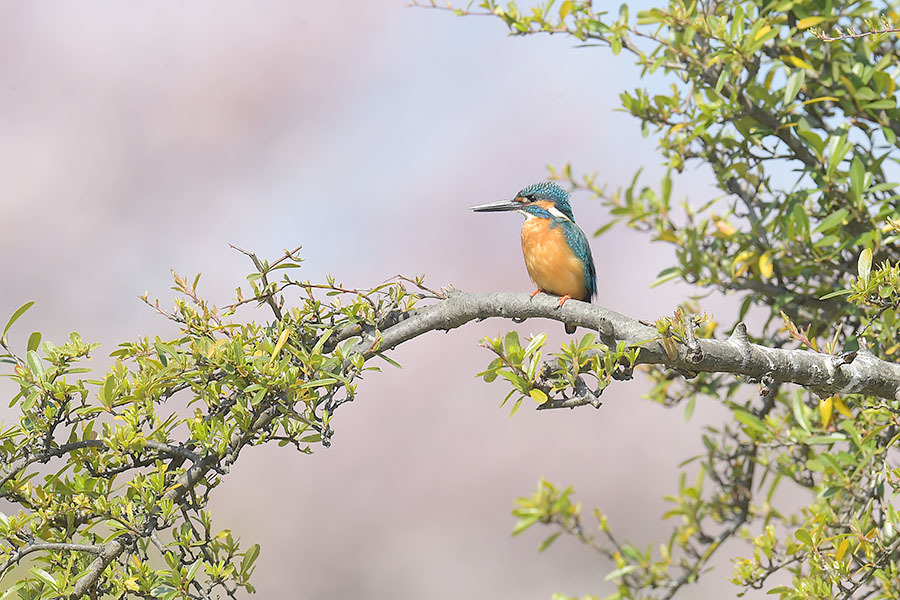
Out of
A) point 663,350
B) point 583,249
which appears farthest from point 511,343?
point 583,249

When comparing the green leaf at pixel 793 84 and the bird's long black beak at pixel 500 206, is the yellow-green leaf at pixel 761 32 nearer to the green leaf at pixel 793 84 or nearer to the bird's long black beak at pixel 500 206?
the green leaf at pixel 793 84

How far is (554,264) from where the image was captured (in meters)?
2.56

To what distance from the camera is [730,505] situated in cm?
294

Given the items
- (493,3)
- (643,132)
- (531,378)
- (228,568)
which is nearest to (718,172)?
(643,132)

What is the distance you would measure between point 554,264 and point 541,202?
0.95ft

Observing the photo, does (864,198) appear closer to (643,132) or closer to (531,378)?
(643,132)

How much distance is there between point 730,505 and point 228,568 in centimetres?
183

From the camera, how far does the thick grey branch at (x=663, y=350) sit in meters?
1.74

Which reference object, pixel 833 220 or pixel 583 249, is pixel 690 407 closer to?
pixel 583 249

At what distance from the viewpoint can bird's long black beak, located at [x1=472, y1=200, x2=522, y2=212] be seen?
2.65 meters

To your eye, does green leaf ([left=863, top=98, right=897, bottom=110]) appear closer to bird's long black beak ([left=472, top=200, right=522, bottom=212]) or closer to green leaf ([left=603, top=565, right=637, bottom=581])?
bird's long black beak ([left=472, top=200, right=522, bottom=212])

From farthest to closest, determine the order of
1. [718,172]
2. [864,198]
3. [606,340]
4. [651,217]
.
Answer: [651,217] < [718,172] < [864,198] < [606,340]

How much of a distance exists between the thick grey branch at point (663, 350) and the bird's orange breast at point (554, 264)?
58 centimetres

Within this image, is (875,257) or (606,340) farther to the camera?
(875,257)
